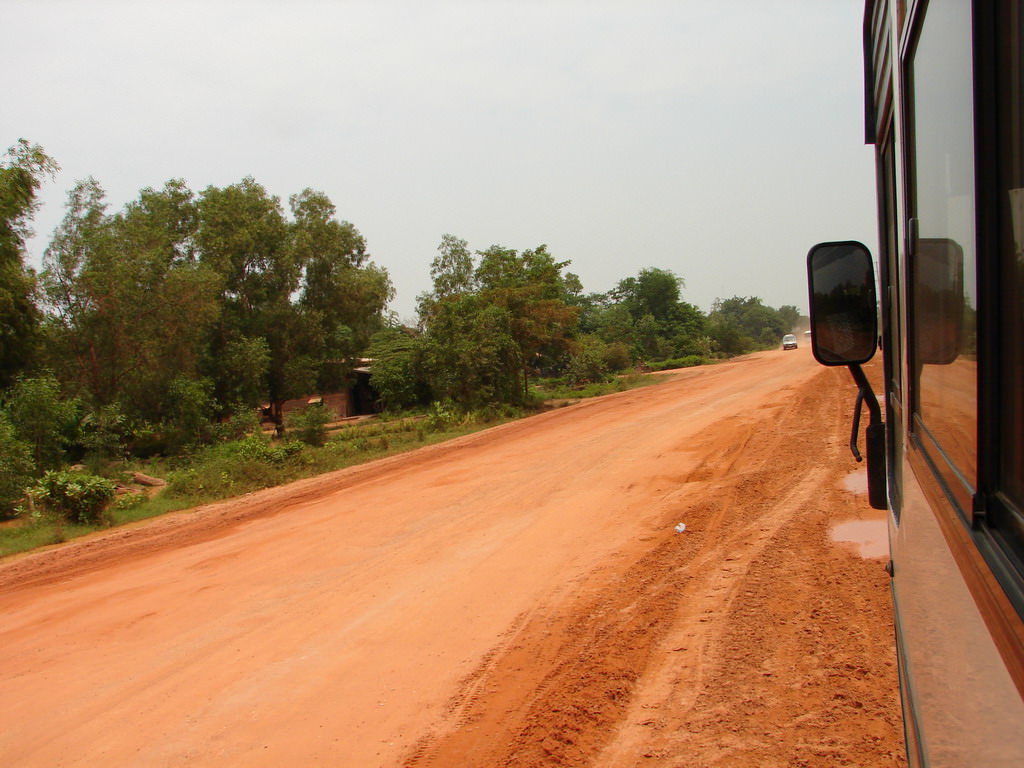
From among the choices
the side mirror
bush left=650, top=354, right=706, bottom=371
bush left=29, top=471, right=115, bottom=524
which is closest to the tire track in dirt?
the side mirror

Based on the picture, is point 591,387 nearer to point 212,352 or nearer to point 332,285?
point 332,285

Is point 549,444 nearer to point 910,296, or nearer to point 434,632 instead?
point 434,632

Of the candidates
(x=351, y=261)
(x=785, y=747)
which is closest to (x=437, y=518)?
(x=785, y=747)

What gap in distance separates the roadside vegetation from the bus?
10536 mm

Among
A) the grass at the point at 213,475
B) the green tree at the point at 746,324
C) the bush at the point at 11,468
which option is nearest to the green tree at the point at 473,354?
the grass at the point at 213,475

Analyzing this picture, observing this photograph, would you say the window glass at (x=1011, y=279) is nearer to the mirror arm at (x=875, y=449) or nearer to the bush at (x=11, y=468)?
the mirror arm at (x=875, y=449)

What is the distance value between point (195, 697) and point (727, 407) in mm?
13690

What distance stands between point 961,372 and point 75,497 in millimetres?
11869

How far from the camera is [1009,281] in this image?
3.34 feet

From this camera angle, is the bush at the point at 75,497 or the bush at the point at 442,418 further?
the bush at the point at 442,418

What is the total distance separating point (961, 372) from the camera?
1308 millimetres

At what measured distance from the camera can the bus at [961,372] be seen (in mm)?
982

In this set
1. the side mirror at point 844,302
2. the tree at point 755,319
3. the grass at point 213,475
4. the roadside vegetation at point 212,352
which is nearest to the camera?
the side mirror at point 844,302

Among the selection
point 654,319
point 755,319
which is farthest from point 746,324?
point 654,319
